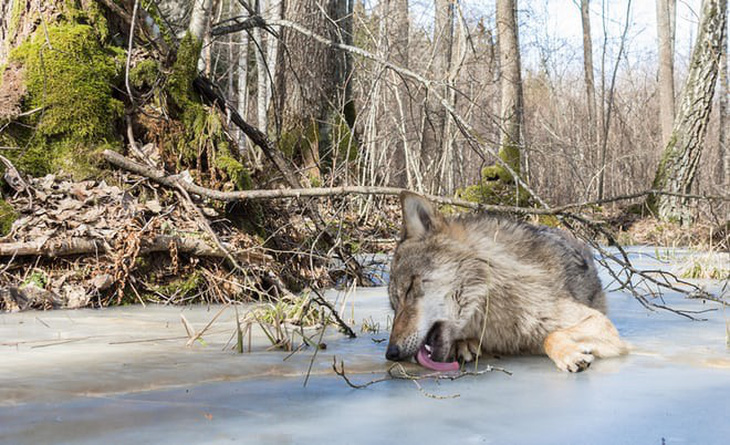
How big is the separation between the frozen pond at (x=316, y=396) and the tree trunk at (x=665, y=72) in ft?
65.5

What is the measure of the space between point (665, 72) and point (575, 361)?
2239 centimetres

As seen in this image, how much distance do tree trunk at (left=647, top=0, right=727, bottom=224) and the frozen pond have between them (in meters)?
10.4

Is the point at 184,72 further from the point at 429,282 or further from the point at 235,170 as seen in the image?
the point at 429,282

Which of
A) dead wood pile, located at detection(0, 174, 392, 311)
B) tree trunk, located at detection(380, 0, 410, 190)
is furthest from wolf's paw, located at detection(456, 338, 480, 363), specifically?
tree trunk, located at detection(380, 0, 410, 190)

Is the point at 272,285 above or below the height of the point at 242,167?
below

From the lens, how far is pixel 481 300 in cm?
343

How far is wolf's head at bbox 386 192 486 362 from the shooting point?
3.25 meters

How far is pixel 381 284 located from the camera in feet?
22.0

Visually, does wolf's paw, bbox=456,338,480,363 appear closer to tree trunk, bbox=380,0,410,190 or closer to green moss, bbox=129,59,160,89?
tree trunk, bbox=380,0,410,190

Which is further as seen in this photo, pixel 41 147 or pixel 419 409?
pixel 41 147

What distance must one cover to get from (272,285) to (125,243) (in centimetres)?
114

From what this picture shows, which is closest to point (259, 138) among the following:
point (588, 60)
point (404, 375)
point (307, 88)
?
point (404, 375)

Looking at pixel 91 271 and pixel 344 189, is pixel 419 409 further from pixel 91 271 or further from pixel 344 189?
pixel 91 271

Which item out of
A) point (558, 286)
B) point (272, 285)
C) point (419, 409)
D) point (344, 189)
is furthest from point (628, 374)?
point (272, 285)
